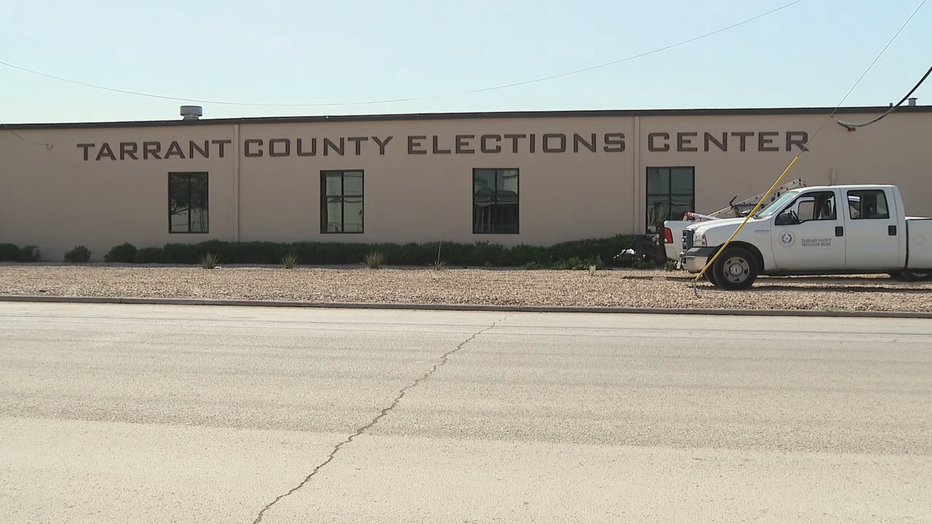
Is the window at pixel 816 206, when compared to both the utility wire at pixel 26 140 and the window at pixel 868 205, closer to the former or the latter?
the window at pixel 868 205

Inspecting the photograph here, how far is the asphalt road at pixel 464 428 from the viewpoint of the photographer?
4844 millimetres

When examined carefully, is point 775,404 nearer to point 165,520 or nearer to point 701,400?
point 701,400

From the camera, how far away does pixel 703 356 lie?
32.5ft

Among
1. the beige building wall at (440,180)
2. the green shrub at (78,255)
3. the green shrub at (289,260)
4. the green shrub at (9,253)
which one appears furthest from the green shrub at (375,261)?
the green shrub at (9,253)

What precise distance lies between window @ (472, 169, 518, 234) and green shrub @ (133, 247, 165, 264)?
1025cm

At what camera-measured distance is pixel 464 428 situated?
21.2ft

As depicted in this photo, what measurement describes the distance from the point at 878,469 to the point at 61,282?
1848cm

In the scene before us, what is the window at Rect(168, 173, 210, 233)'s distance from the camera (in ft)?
96.5

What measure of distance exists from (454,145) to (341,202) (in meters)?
4.37

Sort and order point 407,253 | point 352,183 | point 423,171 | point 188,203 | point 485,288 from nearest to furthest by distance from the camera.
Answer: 1. point 485,288
2. point 407,253
3. point 423,171
4. point 352,183
5. point 188,203

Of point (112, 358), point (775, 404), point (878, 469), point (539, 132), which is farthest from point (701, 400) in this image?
point (539, 132)

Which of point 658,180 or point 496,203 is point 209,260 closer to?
point 496,203

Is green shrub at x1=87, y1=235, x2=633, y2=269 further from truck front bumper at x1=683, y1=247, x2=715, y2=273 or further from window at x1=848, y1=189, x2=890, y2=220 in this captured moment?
window at x1=848, y1=189, x2=890, y2=220

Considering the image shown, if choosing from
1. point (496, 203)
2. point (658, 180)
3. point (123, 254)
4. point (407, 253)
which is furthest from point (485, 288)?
point (123, 254)
